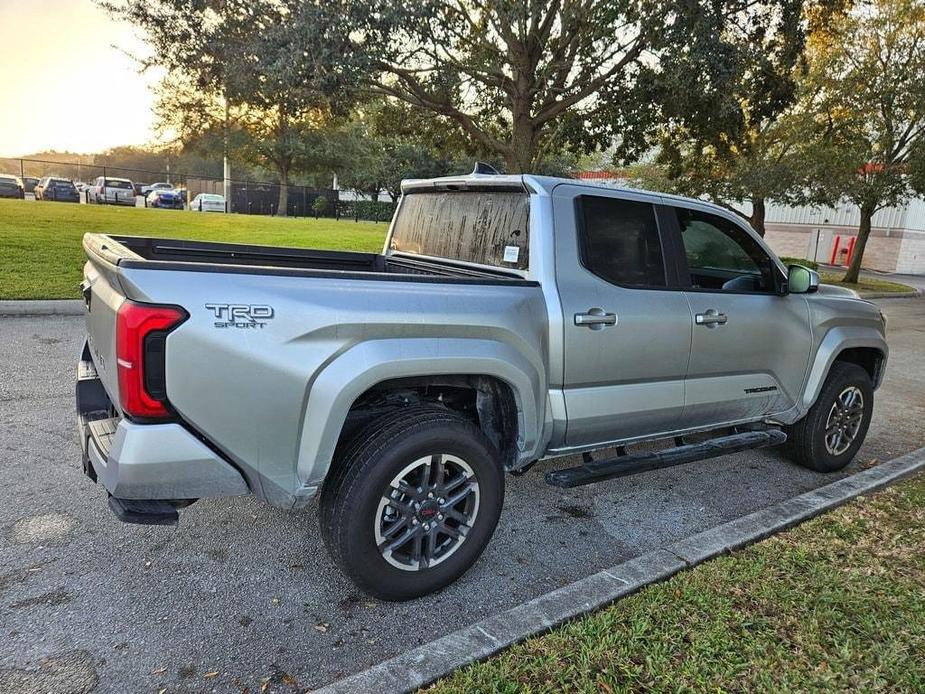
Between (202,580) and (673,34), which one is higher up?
(673,34)

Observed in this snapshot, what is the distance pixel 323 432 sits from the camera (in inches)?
104

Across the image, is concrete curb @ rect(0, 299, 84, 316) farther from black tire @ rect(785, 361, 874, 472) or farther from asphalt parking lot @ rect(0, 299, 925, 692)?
black tire @ rect(785, 361, 874, 472)

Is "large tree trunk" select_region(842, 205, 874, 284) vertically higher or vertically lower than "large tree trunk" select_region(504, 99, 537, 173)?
lower

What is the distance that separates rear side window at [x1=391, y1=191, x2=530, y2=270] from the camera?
352 centimetres

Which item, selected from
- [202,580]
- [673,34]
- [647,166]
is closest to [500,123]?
[673,34]

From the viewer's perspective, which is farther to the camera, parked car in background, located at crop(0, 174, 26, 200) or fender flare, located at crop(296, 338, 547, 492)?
parked car in background, located at crop(0, 174, 26, 200)

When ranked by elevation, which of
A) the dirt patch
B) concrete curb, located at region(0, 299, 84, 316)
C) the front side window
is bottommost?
the dirt patch

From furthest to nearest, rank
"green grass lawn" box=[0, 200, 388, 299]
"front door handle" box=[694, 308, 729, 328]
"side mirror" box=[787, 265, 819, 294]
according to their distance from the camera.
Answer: "green grass lawn" box=[0, 200, 388, 299], "side mirror" box=[787, 265, 819, 294], "front door handle" box=[694, 308, 729, 328]

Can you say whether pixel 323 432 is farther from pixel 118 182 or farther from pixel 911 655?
pixel 118 182

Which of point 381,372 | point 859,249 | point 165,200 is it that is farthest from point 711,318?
point 165,200

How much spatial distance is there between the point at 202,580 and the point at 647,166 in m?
22.8

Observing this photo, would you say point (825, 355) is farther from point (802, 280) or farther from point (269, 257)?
point (269, 257)

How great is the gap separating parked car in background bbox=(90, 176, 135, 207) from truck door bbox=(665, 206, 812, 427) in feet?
127

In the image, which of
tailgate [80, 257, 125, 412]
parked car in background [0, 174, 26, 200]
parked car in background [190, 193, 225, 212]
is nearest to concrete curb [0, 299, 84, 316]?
tailgate [80, 257, 125, 412]
